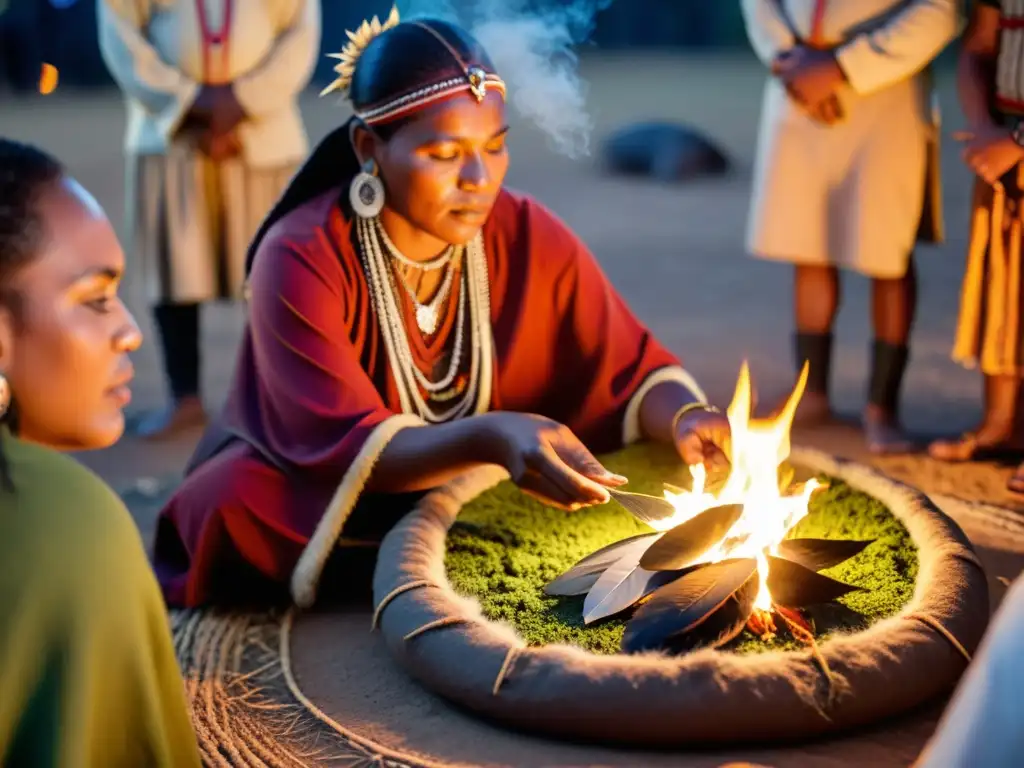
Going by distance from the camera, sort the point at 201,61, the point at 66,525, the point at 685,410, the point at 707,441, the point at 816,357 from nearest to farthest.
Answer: the point at 66,525 → the point at 707,441 → the point at 685,410 → the point at 201,61 → the point at 816,357

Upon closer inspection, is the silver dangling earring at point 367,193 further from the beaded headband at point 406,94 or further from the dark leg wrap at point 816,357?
the dark leg wrap at point 816,357

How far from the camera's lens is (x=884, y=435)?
4461 mm

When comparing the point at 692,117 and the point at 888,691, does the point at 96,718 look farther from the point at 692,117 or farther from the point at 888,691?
the point at 692,117

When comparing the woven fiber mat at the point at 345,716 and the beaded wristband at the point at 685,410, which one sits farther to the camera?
the beaded wristband at the point at 685,410

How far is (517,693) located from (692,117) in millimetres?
10363

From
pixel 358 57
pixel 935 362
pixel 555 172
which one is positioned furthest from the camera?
pixel 555 172

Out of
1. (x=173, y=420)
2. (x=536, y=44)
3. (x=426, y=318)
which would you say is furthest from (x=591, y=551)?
(x=173, y=420)

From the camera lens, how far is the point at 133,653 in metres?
1.84

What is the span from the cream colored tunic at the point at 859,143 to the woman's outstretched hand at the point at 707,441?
1469mm

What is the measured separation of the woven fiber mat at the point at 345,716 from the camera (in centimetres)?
249

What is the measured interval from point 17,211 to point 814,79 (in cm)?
317

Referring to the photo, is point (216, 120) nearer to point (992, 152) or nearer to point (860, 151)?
point (860, 151)

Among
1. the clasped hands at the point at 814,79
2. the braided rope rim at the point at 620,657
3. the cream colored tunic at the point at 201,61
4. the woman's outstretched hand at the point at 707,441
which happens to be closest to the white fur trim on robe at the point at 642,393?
the woman's outstretched hand at the point at 707,441

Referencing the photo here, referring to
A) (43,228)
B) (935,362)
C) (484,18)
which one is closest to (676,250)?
(935,362)
